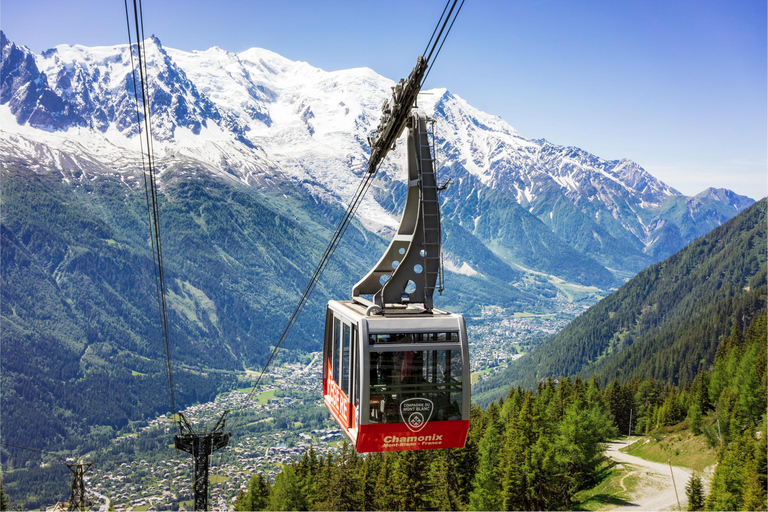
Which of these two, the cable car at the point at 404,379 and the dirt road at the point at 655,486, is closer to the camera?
the cable car at the point at 404,379

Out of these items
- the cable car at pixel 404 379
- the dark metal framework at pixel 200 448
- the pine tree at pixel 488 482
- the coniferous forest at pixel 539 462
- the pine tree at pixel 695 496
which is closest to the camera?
the cable car at pixel 404 379

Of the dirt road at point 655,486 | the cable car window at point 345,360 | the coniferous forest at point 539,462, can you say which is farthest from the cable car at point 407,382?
the dirt road at point 655,486

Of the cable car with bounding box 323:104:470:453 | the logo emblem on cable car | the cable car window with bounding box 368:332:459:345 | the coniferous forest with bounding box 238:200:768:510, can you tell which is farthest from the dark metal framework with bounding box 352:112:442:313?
the coniferous forest with bounding box 238:200:768:510

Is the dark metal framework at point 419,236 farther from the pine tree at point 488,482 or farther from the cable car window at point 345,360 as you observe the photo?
the pine tree at point 488,482

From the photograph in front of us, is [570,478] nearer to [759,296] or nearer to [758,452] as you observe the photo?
[758,452]

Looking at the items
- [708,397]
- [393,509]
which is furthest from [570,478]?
[708,397]

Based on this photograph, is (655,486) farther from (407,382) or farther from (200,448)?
(407,382)
